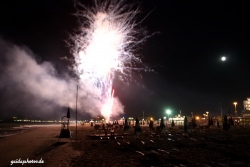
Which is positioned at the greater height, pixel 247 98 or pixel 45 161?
pixel 247 98

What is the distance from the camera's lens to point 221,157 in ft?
45.8

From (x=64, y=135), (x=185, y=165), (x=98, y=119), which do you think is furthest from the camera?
(x=98, y=119)

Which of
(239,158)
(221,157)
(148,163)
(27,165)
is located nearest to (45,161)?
(27,165)

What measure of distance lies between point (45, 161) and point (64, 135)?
14367 millimetres

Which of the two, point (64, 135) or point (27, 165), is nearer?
point (27, 165)

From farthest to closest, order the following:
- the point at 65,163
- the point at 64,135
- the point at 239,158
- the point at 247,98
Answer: the point at 247,98, the point at 64,135, the point at 239,158, the point at 65,163

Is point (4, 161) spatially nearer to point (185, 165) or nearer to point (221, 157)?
point (185, 165)

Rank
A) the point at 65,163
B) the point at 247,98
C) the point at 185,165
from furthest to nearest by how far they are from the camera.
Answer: the point at 247,98, the point at 65,163, the point at 185,165

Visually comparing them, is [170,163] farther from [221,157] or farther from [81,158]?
[81,158]

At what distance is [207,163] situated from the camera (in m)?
12.3

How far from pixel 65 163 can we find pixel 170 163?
19.0 feet

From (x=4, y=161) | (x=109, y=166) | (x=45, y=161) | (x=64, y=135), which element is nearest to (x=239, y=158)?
(x=109, y=166)

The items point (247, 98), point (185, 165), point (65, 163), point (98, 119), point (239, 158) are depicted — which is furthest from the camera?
point (247, 98)

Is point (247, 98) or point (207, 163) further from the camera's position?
point (247, 98)
